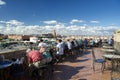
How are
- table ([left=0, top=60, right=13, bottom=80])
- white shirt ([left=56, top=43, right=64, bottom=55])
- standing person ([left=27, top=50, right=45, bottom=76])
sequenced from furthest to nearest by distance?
white shirt ([left=56, top=43, right=64, bottom=55]), standing person ([left=27, top=50, right=45, bottom=76]), table ([left=0, top=60, right=13, bottom=80])

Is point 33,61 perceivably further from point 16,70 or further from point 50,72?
point 50,72

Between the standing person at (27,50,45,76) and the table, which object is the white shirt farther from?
the table

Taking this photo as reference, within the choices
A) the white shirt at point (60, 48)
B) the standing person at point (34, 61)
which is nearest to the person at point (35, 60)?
the standing person at point (34, 61)

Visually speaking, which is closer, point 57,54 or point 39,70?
point 39,70

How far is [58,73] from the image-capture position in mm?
8133

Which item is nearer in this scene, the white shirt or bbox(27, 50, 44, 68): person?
bbox(27, 50, 44, 68): person

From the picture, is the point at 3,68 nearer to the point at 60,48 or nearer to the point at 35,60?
the point at 35,60

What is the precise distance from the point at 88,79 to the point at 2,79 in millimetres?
3015

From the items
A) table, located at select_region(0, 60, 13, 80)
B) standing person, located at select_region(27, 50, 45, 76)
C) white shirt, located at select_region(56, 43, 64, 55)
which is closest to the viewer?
table, located at select_region(0, 60, 13, 80)

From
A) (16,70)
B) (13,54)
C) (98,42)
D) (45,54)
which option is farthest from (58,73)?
(98,42)

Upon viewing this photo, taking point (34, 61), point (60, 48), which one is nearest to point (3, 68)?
point (34, 61)

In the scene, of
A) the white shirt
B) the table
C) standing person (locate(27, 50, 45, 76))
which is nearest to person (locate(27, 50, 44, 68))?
standing person (locate(27, 50, 45, 76))

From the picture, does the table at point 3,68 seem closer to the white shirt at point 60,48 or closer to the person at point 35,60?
the person at point 35,60

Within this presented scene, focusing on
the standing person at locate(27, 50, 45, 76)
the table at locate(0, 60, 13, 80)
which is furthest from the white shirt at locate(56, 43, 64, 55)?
the table at locate(0, 60, 13, 80)
